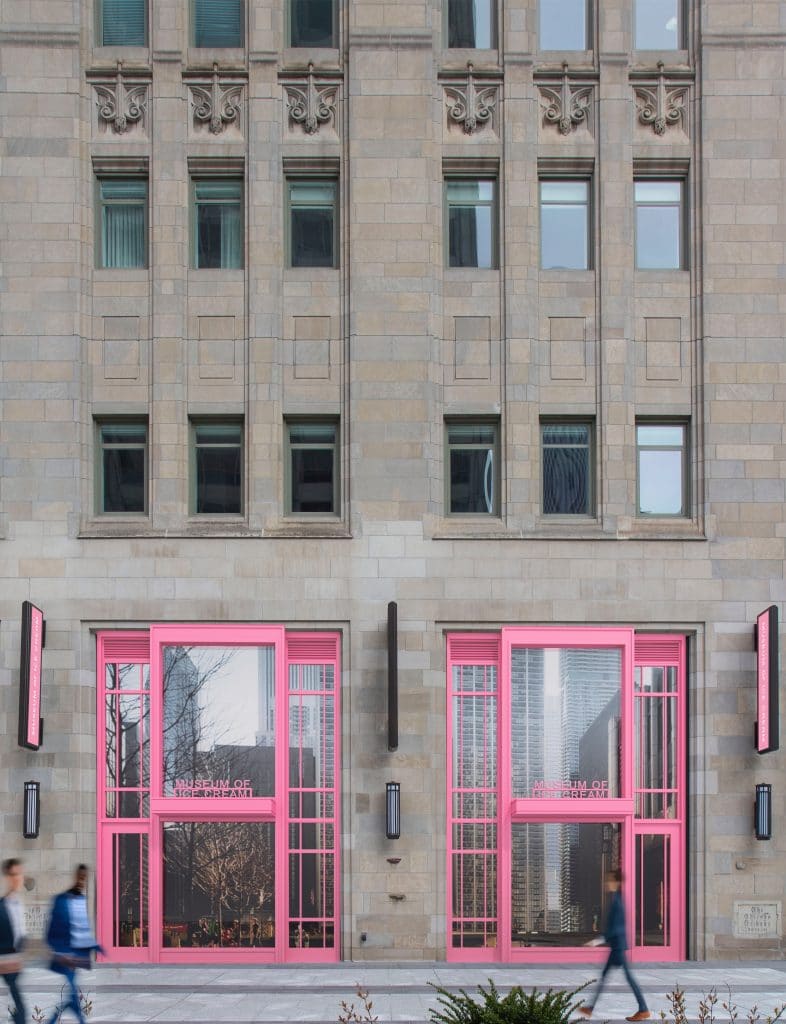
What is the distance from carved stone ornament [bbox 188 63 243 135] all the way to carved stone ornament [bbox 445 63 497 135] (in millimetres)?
3915

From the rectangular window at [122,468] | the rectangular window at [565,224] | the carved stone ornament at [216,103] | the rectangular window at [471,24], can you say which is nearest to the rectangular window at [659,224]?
the rectangular window at [565,224]

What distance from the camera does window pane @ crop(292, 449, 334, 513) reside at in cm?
2530

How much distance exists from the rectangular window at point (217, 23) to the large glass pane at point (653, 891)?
16427 mm

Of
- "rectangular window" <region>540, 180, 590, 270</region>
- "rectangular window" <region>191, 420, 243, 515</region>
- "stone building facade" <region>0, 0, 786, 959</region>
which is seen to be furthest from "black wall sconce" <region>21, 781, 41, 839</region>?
"rectangular window" <region>540, 180, 590, 270</region>

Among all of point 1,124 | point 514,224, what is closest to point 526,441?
point 514,224

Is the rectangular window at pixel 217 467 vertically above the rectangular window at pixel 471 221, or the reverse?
the rectangular window at pixel 471 221

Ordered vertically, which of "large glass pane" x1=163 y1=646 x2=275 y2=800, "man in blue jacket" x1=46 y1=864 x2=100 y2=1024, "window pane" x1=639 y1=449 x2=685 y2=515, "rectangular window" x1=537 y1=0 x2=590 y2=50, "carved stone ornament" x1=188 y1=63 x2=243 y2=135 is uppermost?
"rectangular window" x1=537 y1=0 x2=590 y2=50

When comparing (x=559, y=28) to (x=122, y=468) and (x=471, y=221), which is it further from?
(x=122, y=468)

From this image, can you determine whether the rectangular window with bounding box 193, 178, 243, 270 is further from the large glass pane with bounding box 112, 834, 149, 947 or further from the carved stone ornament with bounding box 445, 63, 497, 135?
the large glass pane with bounding box 112, 834, 149, 947

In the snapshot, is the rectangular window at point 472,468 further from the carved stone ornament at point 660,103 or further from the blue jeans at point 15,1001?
the blue jeans at point 15,1001

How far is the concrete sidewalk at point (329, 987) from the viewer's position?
731 inches

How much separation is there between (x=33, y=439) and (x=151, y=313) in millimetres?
3118

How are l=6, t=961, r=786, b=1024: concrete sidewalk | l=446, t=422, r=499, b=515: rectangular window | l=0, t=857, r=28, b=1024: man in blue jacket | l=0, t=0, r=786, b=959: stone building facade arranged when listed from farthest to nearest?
l=446, t=422, r=499, b=515: rectangular window
l=0, t=0, r=786, b=959: stone building facade
l=6, t=961, r=786, b=1024: concrete sidewalk
l=0, t=857, r=28, b=1024: man in blue jacket

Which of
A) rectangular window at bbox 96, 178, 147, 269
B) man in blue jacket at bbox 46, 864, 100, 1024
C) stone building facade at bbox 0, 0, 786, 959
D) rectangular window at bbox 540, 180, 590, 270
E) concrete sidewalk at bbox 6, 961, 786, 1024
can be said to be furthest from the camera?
rectangular window at bbox 540, 180, 590, 270
